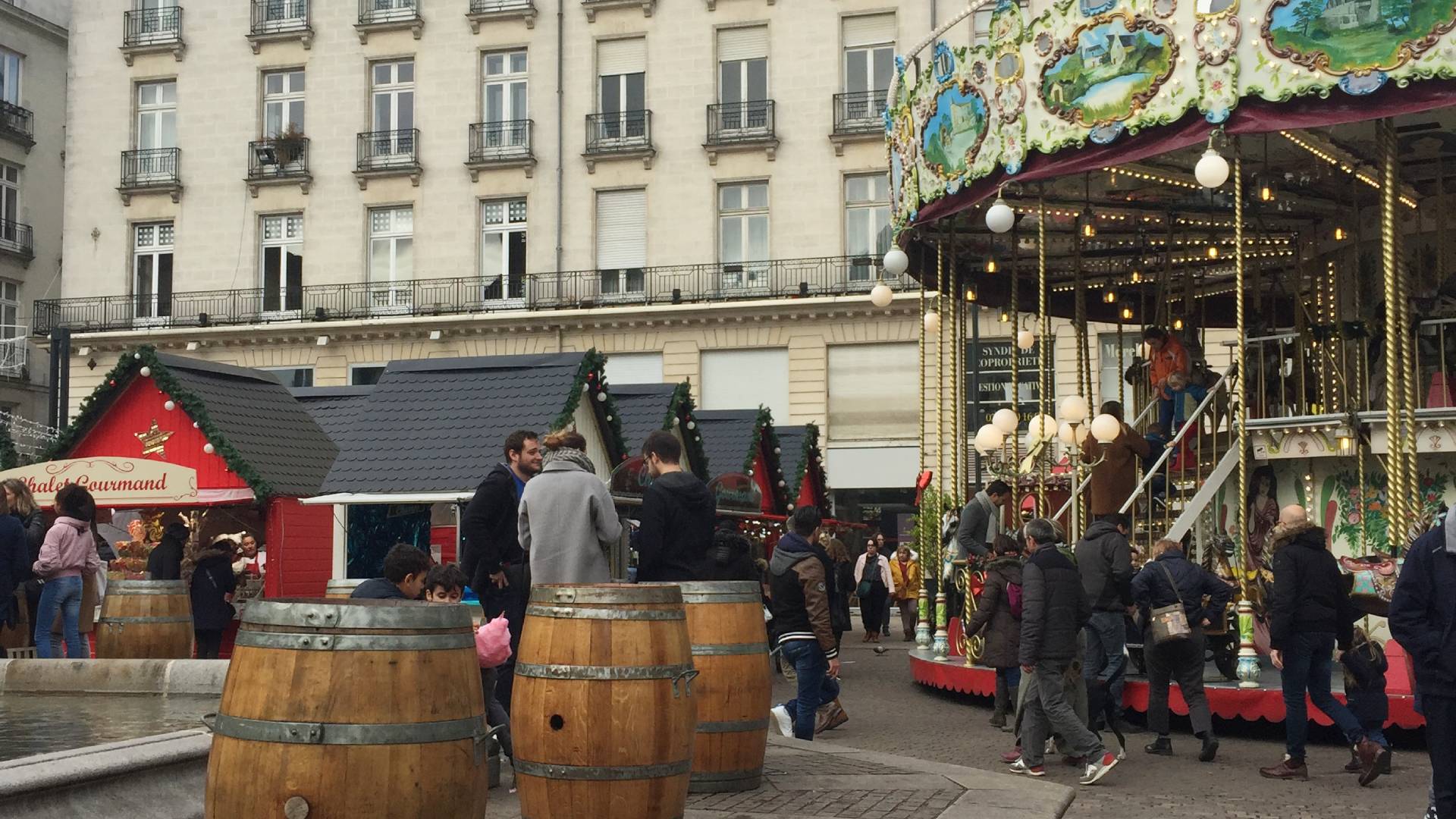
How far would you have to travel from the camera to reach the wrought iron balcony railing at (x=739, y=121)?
38.6m

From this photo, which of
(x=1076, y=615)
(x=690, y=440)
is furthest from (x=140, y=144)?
(x=1076, y=615)

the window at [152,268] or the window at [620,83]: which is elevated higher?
the window at [620,83]

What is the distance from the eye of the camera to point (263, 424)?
689 inches

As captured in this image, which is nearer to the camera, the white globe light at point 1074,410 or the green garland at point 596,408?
the white globe light at point 1074,410

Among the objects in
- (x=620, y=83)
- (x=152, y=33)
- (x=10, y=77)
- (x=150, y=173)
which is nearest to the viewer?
(x=620, y=83)

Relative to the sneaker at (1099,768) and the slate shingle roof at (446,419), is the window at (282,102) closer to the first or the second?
the slate shingle roof at (446,419)

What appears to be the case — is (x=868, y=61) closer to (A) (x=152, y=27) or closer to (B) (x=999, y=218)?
(A) (x=152, y=27)

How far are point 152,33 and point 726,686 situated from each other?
39.1 meters

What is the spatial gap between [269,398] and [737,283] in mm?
21301

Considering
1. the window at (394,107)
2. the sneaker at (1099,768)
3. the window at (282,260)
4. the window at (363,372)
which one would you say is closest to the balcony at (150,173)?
the window at (282,260)

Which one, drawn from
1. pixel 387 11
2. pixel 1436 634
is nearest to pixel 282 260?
pixel 387 11

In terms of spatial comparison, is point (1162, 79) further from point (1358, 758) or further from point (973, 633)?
point (1358, 758)

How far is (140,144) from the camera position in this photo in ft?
141

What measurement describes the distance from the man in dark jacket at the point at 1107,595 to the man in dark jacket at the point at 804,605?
2251 millimetres
